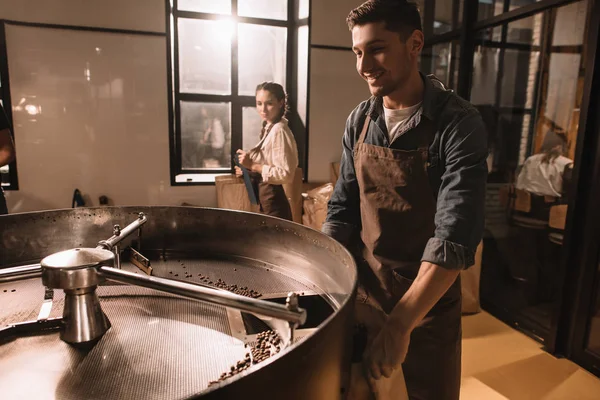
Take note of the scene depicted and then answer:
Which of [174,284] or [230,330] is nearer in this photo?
[174,284]

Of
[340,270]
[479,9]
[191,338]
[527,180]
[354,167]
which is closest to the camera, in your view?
[191,338]

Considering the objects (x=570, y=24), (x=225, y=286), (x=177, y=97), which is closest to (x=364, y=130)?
(x=225, y=286)

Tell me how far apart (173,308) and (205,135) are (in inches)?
115

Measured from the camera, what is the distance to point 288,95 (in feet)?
12.3

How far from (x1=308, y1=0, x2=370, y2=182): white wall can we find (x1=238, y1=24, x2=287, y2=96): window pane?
0.37 meters

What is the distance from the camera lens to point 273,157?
2.71m

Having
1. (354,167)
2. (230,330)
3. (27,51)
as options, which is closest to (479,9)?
(354,167)

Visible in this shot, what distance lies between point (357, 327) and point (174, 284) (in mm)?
354

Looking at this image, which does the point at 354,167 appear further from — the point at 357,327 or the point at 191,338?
the point at 191,338

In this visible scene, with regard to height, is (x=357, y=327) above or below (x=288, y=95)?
below

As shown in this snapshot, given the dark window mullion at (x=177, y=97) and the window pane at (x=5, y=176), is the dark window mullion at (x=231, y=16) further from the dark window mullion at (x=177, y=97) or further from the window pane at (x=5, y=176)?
the window pane at (x=5, y=176)

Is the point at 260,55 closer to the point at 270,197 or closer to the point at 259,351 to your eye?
the point at 270,197

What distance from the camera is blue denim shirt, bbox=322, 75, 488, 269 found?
0.82 m

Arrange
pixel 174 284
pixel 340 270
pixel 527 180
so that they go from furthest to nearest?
1. pixel 527 180
2. pixel 340 270
3. pixel 174 284
